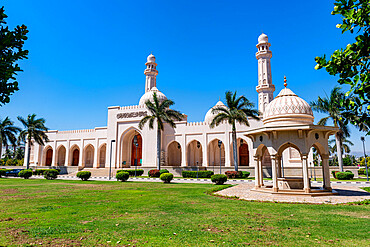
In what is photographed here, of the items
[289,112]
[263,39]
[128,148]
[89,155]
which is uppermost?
[263,39]

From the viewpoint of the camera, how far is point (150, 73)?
45000 mm

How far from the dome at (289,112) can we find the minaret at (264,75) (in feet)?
70.8

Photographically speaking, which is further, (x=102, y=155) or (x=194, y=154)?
(x=102, y=155)

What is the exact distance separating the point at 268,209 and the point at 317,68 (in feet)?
19.3

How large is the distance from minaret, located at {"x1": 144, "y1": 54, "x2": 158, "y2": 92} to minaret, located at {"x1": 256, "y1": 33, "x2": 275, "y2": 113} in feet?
59.9

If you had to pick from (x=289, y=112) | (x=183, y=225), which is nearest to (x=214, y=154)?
(x=289, y=112)

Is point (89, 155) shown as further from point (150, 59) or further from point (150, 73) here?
point (150, 59)

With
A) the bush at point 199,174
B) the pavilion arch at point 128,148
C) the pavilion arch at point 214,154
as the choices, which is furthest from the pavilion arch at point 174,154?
the bush at point 199,174

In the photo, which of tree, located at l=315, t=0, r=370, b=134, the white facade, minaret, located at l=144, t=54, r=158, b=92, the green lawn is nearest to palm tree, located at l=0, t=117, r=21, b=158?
the white facade

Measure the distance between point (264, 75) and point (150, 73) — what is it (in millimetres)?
19744

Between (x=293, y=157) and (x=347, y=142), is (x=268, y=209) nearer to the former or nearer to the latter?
(x=293, y=157)

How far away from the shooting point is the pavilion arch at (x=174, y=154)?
3891cm

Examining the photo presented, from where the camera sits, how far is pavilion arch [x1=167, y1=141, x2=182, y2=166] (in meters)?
38.9

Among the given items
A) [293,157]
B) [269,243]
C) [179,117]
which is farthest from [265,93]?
[269,243]
